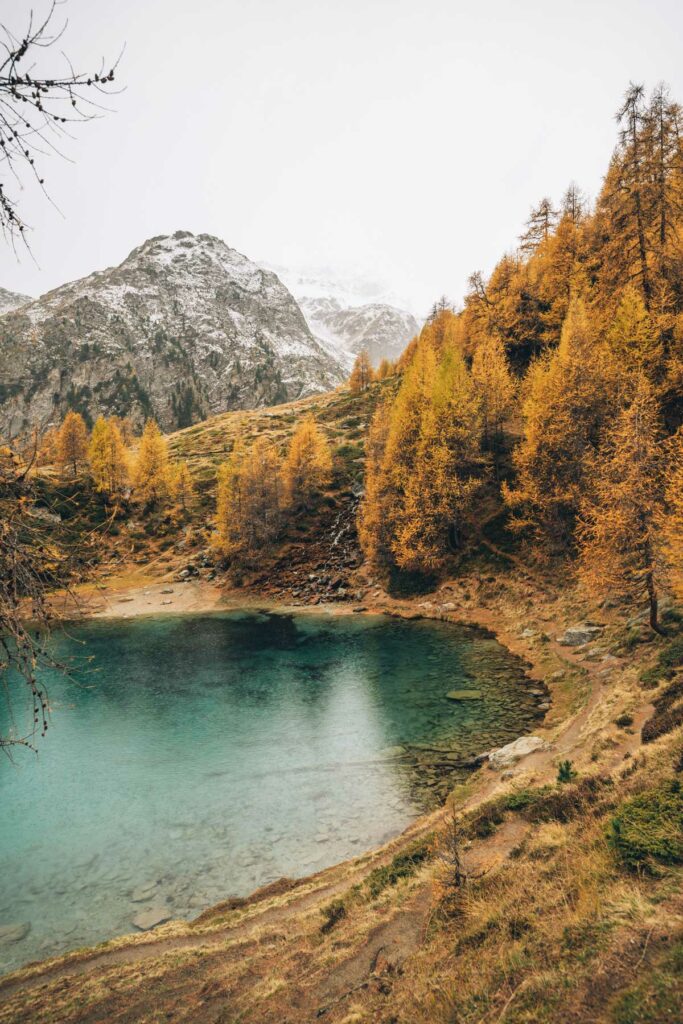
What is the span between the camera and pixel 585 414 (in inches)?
1321

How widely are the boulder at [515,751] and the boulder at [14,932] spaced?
14.2 meters

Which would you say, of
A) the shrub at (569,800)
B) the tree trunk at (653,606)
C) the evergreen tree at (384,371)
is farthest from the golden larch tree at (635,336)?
the evergreen tree at (384,371)

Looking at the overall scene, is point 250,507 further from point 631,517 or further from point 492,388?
point 631,517

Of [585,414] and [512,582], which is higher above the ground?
[585,414]

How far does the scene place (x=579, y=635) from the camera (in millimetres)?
25453

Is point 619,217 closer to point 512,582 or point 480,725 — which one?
point 512,582

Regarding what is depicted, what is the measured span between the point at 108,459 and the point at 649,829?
79.7 m

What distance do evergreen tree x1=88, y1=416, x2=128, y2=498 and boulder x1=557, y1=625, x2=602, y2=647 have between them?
69285mm

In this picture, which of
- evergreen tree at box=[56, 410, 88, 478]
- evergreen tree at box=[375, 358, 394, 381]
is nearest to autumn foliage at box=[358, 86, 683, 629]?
evergreen tree at box=[56, 410, 88, 478]

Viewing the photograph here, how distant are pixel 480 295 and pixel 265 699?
50480mm

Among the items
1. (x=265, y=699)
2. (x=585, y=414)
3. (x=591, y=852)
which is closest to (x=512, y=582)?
(x=585, y=414)

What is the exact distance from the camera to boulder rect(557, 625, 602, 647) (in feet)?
82.1

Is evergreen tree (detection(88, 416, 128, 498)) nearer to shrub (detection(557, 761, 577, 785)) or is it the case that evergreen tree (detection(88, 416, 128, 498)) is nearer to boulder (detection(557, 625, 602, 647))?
boulder (detection(557, 625, 602, 647))

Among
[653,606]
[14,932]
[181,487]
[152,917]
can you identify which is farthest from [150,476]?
[653,606]
